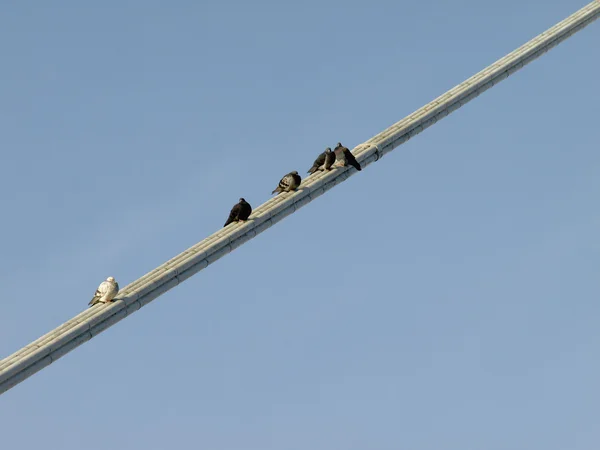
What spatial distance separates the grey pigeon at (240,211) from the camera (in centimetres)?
7000

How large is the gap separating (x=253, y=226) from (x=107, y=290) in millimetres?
11102

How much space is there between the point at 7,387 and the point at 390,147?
32.0 m

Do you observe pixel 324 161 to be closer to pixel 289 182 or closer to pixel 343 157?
pixel 343 157

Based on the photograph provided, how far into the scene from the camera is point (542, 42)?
9044 cm

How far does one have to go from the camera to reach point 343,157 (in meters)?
76.2

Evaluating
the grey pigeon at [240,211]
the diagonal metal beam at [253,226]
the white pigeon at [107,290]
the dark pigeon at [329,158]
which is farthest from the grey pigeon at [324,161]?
the white pigeon at [107,290]

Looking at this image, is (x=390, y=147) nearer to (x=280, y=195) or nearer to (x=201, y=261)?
(x=280, y=195)

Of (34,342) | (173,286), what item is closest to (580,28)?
(173,286)

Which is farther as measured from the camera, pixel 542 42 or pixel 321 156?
pixel 542 42

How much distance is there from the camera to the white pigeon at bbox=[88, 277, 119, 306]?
62.9m

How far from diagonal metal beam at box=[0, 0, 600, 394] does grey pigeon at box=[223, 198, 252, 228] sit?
0.45 meters

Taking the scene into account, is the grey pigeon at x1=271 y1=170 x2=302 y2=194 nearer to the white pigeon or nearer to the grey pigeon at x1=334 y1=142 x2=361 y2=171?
the grey pigeon at x1=334 y1=142 x2=361 y2=171

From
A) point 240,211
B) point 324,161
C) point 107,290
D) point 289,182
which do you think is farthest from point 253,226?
point 107,290

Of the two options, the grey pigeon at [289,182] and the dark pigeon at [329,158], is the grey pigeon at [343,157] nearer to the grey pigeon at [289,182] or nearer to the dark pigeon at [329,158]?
the dark pigeon at [329,158]
